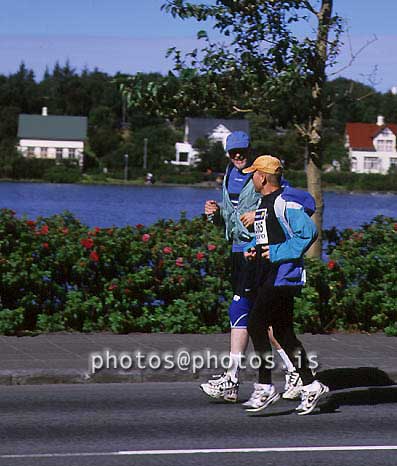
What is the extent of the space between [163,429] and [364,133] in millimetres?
84269

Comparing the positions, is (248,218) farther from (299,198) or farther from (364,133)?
(364,133)

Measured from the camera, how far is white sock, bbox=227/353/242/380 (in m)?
9.73

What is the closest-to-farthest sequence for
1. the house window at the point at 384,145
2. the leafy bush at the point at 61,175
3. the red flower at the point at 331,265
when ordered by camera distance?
1. the red flower at the point at 331,265
2. the house window at the point at 384,145
3. the leafy bush at the point at 61,175

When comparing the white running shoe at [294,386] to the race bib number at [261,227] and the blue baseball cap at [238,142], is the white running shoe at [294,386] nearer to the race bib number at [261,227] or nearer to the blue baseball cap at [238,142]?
the race bib number at [261,227]

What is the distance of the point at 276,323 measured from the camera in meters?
9.45

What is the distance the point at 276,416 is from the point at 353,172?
Result: 87.2m

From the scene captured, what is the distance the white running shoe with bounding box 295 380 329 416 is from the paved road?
0.23ft

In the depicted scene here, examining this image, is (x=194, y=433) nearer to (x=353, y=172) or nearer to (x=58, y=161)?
(x=353, y=172)

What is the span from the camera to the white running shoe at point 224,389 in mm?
9805

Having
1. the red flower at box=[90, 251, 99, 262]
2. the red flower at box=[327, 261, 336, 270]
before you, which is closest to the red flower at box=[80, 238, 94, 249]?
the red flower at box=[90, 251, 99, 262]

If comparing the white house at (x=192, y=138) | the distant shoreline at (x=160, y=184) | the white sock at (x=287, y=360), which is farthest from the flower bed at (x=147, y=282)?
the white house at (x=192, y=138)

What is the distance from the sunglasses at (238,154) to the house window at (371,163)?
95163mm

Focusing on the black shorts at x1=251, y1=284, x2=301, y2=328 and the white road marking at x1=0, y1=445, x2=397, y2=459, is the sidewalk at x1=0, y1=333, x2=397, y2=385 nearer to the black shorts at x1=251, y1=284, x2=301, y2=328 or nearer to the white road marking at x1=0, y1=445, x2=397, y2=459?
→ the black shorts at x1=251, y1=284, x2=301, y2=328

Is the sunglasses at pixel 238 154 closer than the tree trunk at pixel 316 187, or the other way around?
the sunglasses at pixel 238 154
